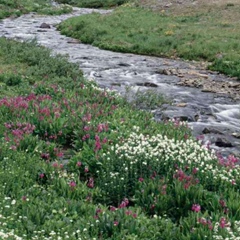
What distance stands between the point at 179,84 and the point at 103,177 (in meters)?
12.4

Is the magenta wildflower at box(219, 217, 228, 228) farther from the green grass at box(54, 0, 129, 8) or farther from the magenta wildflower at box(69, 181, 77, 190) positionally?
the green grass at box(54, 0, 129, 8)

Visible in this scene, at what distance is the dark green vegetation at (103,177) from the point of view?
269 inches

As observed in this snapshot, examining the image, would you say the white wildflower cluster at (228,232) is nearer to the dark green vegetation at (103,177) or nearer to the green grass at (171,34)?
the dark green vegetation at (103,177)

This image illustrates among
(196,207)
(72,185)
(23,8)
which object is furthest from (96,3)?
(196,207)

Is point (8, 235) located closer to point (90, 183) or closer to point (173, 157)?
point (90, 183)

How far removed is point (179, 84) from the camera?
2058cm

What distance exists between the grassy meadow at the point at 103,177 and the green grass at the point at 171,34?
41.4 feet

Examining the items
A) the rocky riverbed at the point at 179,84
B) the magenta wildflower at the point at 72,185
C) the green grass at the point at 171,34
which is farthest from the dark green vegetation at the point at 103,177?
the green grass at the point at 171,34

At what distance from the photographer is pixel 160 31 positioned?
108 feet

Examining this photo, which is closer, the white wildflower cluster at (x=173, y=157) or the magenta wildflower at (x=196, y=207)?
the magenta wildflower at (x=196, y=207)

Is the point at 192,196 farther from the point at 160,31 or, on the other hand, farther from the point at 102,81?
the point at 160,31

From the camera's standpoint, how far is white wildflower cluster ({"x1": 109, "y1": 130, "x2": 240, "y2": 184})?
8.99 meters

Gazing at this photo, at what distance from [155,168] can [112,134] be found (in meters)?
2.20

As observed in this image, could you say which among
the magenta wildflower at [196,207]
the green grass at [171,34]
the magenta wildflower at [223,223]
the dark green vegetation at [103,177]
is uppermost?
the magenta wildflower at [223,223]
